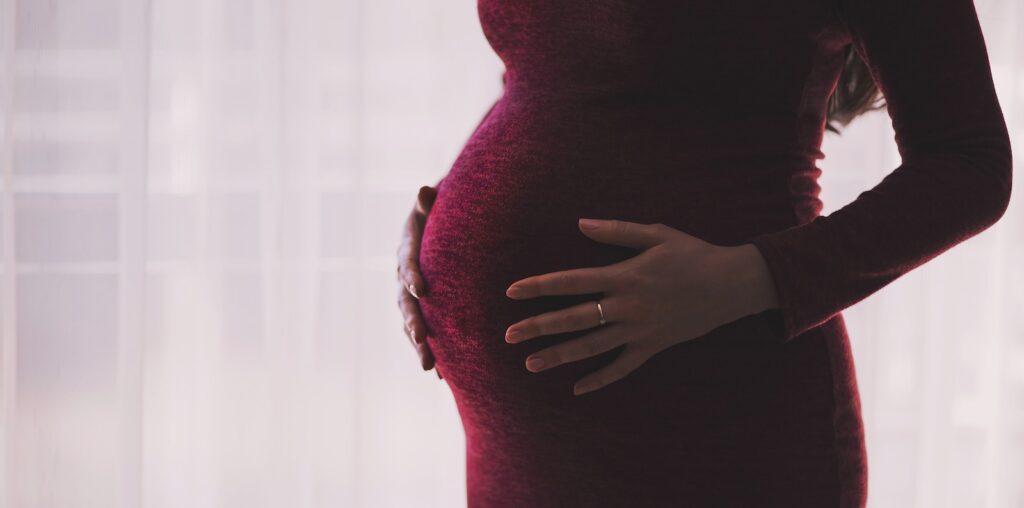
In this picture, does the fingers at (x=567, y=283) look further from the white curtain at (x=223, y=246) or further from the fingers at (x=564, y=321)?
the white curtain at (x=223, y=246)

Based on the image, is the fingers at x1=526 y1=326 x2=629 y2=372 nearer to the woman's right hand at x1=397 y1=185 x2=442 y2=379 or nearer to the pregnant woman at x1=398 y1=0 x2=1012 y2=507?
the pregnant woman at x1=398 y1=0 x2=1012 y2=507

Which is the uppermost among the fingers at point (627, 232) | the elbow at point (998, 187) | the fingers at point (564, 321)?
the elbow at point (998, 187)

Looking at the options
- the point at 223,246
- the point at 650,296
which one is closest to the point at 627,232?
the point at 650,296

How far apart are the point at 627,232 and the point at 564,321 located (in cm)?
8

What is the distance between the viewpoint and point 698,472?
0.56m

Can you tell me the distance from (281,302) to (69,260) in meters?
0.42

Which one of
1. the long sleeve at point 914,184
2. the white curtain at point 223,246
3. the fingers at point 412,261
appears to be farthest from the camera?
the white curtain at point 223,246

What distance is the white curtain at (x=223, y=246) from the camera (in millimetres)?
1422

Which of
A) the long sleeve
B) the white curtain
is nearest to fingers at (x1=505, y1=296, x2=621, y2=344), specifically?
the long sleeve

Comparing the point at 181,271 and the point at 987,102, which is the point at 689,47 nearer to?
the point at 987,102

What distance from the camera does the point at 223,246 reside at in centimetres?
144

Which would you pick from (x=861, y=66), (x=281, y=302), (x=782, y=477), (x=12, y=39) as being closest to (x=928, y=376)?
(x=861, y=66)

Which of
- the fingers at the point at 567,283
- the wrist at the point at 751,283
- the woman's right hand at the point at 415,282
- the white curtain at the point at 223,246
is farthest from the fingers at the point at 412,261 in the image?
the white curtain at the point at 223,246

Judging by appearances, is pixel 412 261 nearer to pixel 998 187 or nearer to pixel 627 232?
pixel 627 232
